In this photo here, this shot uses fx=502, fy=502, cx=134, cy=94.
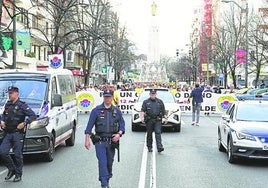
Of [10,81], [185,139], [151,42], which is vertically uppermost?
[151,42]

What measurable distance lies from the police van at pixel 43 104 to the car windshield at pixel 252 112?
4196 millimetres

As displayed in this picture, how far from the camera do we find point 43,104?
11.2 metres

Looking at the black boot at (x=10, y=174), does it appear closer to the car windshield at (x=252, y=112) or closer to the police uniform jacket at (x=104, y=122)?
the police uniform jacket at (x=104, y=122)

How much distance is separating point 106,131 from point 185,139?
346 inches

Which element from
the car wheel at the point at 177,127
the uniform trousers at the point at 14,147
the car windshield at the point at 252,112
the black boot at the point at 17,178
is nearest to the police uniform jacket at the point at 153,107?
the car windshield at the point at 252,112

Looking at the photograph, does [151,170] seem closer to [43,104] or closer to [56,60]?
[43,104]

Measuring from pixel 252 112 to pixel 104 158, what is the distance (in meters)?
5.34

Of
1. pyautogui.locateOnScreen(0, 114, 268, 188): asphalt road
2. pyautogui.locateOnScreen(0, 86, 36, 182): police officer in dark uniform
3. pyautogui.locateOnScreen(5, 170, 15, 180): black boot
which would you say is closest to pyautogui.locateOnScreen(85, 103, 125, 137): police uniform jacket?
pyautogui.locateOnScreen(0, 114, 268, 188): asphalt road

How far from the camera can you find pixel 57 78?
499 inches

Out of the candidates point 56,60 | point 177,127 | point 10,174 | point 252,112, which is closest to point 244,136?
point 252,112

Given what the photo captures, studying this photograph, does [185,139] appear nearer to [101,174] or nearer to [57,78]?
[57,78]

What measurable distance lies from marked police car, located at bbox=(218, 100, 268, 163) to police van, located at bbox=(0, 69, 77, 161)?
3.94 metres

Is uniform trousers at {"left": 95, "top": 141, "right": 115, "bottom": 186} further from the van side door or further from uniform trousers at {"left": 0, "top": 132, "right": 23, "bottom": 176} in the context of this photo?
the van side door

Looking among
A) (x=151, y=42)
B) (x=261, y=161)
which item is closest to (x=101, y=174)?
(x=261, y=161)
